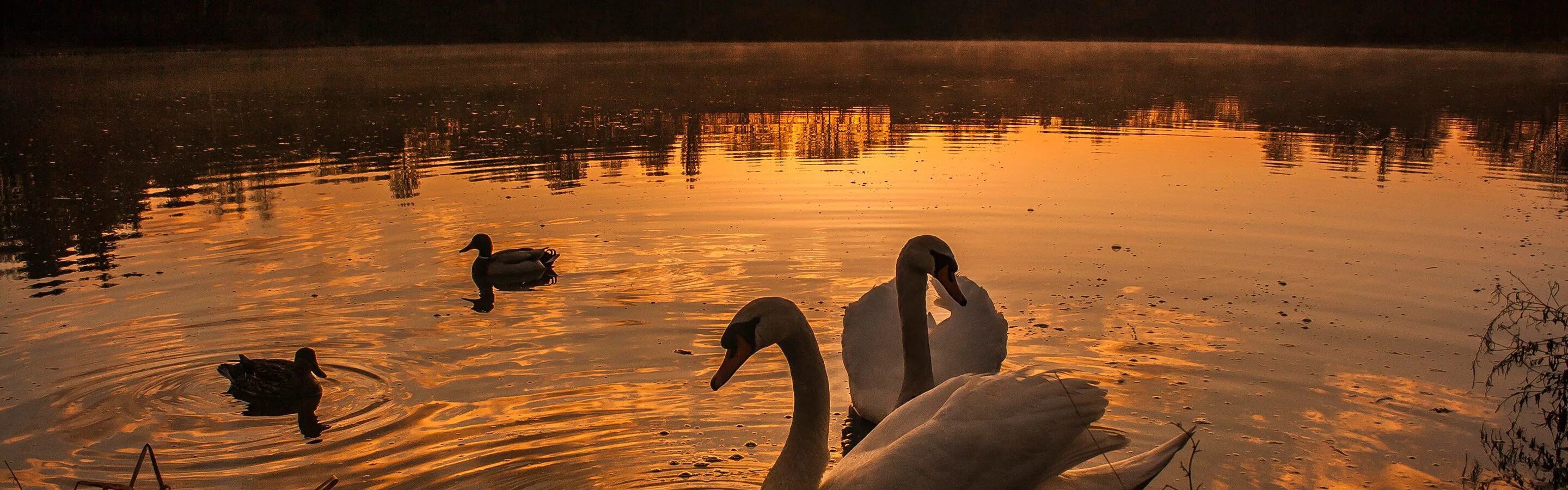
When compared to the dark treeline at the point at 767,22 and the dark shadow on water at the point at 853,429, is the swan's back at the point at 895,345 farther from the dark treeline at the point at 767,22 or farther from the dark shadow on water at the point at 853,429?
the dark treeline at the point at 767,22

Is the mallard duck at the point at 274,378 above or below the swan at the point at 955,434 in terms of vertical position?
below

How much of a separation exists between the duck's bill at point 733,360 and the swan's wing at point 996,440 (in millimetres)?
515

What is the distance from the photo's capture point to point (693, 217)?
11.9 meters

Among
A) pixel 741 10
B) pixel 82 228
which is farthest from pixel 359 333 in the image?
pixel 741 10

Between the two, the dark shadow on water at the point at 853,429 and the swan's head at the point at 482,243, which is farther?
the swan's head at the point at 482,243

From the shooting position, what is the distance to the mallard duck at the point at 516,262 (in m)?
9.34

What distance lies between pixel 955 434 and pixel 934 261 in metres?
1.69

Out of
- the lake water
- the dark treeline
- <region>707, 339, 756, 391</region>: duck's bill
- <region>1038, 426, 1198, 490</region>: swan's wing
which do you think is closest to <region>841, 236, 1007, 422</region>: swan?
the lake water

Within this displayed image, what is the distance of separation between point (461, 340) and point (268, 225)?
→ 4584 millimetres

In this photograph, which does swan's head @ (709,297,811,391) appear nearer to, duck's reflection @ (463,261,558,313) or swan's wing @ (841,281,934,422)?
swan's wing @ (841,281,934,422)

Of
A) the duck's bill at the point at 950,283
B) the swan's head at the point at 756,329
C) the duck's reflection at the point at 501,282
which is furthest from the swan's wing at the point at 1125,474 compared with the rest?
the duck's reflection at the point at 501,282

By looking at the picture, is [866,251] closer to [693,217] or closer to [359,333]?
[693,217]

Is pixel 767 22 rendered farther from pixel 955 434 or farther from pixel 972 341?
pixel 955 434

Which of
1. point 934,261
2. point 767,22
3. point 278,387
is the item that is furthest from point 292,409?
point 767,22
